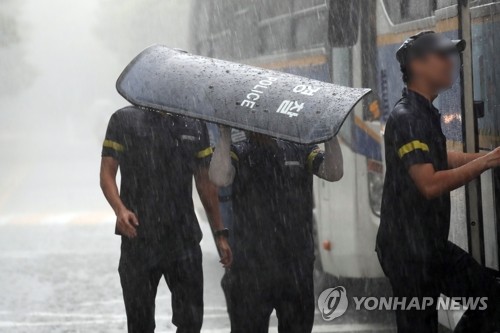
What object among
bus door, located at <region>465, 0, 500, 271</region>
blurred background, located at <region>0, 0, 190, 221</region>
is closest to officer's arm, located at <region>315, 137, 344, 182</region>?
bus door, located at <region>465, 0, 500, 271</region>

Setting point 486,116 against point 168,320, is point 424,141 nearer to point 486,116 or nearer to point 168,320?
point 486,116

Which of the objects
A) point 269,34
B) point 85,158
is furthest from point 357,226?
point 85,158

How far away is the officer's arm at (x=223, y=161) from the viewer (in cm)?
517

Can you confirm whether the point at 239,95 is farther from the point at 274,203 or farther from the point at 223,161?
the point at 274,203

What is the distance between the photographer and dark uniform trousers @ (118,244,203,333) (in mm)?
5734

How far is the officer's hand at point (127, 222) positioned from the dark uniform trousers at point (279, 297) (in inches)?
24.4

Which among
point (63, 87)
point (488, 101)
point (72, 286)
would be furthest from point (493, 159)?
point (63, 87)

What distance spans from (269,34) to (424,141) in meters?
5.73

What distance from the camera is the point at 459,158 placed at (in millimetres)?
5055

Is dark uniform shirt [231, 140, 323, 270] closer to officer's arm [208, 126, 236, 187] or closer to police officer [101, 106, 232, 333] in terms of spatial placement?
officer's arm [208, 126, 236, 187]

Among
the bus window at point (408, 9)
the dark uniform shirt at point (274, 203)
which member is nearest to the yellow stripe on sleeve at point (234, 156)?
the dark uniform shirt at point (274, 203)

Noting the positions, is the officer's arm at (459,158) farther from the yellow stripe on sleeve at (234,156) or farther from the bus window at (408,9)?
the bus window at (408,9)

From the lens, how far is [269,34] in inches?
408

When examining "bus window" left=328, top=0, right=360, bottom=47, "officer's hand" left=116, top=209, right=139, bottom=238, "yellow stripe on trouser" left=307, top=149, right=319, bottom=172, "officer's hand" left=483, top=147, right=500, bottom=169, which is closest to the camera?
"officer's hand" left=483, top=147, right=500, bottom=169
